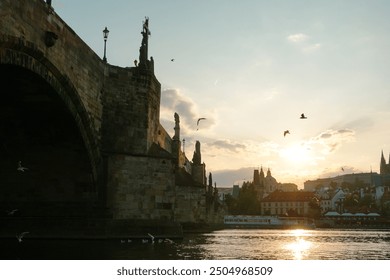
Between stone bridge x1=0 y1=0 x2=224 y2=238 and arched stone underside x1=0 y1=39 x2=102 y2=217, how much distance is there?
0.05 meters

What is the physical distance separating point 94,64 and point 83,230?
319 inches

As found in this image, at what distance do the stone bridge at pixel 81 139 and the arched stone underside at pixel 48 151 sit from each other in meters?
0.05

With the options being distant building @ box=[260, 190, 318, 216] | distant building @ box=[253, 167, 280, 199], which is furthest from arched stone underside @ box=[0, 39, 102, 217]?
distant building @ box=[253, 167, 280, 199]

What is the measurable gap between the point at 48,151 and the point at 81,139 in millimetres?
2011

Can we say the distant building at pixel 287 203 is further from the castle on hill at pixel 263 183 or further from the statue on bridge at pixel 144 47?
the statue on bridge at pixel 144 47

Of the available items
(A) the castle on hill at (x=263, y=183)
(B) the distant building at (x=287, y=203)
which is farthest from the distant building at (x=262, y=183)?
(B) the distant building at (x=287, y=203)

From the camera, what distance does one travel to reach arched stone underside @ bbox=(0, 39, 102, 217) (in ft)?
64.2

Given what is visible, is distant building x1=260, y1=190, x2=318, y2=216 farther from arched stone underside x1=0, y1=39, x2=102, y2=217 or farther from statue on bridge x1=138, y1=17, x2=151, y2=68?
arched stone underside x1=0, y1=39, x2=102, y2=217

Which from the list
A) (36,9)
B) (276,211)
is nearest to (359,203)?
(276,211)

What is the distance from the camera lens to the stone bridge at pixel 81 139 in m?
19.6

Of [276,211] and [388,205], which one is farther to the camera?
[276,211]

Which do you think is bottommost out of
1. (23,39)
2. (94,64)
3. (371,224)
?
(371,224)
